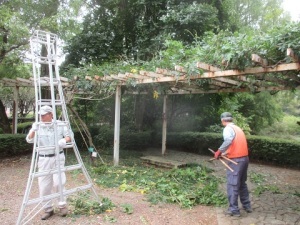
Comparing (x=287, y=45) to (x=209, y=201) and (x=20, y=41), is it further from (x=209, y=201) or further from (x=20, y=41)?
(x=20, y=41)

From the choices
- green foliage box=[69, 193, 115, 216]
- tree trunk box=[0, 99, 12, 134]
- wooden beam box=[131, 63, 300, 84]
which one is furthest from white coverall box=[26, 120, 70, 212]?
tree trunk box=[0, 99, 12, 134]

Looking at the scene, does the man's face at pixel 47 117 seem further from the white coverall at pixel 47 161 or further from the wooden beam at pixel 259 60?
the wooden beam at pixel 259 60

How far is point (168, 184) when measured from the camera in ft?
18.3

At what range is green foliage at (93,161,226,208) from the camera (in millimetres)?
4809

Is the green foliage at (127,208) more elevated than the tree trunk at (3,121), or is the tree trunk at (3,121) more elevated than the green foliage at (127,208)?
the tree trunk at (3,121)

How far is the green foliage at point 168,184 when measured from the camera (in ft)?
15.8

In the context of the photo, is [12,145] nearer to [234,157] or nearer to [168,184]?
[168,184]

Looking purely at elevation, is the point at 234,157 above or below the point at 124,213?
above

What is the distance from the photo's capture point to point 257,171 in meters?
7.51

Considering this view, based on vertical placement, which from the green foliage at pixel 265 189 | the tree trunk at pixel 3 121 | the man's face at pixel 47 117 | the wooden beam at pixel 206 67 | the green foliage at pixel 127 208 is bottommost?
the green foliage at pixel 265 189

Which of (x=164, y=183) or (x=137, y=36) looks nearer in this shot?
(x=164, y=183)

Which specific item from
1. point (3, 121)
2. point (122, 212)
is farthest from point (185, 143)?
point (3, 121)

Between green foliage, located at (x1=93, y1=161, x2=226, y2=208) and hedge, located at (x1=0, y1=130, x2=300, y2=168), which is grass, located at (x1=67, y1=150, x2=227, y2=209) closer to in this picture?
green foliage, located at (x1=93, y1=161, x2=226, y2=208)

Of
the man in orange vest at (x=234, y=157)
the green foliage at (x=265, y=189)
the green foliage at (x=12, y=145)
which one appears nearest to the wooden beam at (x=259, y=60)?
the man in orange vest at (x=234, y=157)
